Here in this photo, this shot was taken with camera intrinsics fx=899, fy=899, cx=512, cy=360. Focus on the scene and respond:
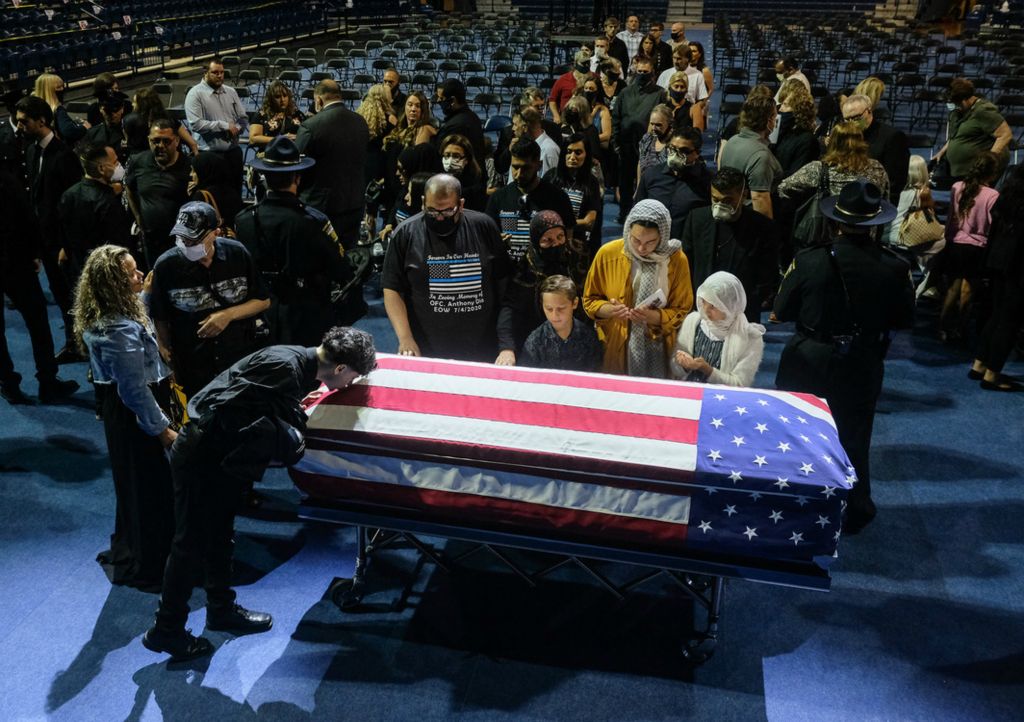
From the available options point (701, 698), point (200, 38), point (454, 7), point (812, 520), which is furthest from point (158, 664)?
point (454, 7)

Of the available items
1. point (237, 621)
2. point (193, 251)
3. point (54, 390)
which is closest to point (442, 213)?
point (193, 251)

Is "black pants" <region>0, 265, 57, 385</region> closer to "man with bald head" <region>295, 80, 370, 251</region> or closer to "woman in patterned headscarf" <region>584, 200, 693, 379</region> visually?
"man with bald head" <region>295, 80, 370, 251</region>

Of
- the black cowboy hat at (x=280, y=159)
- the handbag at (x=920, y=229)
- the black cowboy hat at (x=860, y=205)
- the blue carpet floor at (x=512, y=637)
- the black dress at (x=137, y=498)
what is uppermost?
the black cowboy hat at (x=280, y=159)

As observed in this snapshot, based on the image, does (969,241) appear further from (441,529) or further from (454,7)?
(454,7)

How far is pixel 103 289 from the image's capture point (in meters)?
3.77

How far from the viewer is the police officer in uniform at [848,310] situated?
4.23m

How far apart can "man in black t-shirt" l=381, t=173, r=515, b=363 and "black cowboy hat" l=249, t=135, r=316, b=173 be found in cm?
68

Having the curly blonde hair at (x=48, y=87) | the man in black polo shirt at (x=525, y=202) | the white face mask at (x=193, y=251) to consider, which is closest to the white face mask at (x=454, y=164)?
the man in black polo shirt at (x=525, y=202)

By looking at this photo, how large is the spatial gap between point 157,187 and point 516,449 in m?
3.57

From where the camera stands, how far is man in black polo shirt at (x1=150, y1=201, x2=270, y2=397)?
A: 420 centimetres

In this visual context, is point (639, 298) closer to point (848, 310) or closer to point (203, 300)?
point (848, 310)

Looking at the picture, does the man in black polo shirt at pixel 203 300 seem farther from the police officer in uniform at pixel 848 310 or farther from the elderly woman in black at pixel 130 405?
the police officer in uniform at pixel 848 310

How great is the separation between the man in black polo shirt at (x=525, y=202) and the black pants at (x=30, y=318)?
322 centimetres

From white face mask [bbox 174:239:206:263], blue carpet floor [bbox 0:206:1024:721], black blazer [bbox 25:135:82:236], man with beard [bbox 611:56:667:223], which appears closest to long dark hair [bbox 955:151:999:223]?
blue carpet floor [bbox 0:206:1024:721]
